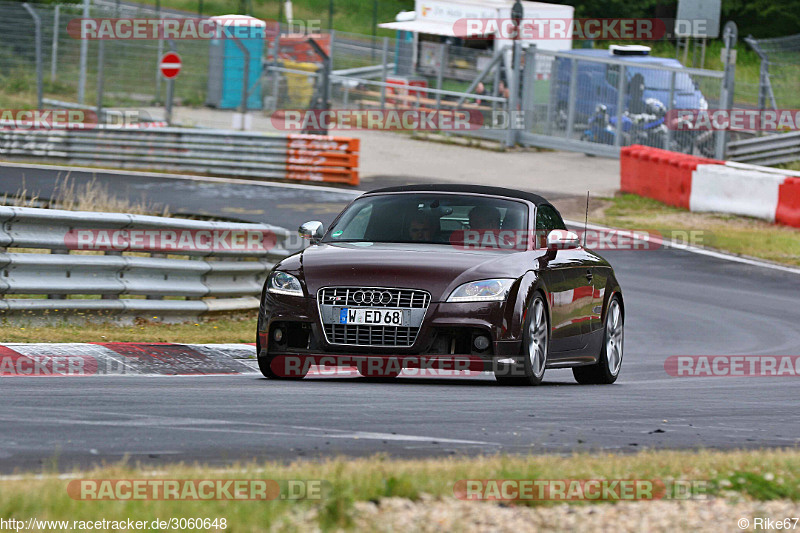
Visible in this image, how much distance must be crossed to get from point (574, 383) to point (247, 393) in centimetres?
359

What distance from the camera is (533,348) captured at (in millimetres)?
9602

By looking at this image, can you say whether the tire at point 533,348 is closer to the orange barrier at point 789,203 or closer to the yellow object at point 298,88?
the orange barrier at point 789,203

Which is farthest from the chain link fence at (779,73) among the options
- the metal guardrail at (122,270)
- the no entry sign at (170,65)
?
the metal guardrail at (122,270)

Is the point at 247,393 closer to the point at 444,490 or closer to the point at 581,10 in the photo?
the point at 444,490

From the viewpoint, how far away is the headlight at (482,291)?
9.16m

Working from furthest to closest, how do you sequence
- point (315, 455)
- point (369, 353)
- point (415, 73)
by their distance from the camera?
1. point (415, 73)
2. point (369, 353)
3. point (315, 455)

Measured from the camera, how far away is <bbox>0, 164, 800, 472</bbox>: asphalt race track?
6.48m

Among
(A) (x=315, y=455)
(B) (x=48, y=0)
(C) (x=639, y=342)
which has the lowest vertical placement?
(C) (x=639, y=342)

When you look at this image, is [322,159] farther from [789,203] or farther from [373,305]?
[373,305]

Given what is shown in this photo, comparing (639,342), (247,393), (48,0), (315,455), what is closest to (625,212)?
(639,342)

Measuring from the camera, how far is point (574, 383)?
11281 mm

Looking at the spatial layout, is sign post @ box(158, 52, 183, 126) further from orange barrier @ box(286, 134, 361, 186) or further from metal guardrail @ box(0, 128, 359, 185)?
orange barrier @ box(286, 134, 361, 186)

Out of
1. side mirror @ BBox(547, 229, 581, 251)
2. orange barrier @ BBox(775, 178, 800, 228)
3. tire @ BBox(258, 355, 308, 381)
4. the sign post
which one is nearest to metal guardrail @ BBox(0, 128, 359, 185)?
the sign post

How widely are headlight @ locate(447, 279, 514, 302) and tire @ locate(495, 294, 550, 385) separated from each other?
27 centimetres
